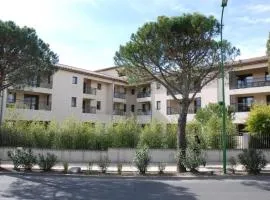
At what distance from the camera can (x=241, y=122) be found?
39.2 m

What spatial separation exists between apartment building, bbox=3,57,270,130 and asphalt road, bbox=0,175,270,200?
63.3 feet

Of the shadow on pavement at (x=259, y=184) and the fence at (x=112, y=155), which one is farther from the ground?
the fence at (x=112, y=155)

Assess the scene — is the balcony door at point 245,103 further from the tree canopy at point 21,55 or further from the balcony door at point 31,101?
the tree canopy at point 21,55

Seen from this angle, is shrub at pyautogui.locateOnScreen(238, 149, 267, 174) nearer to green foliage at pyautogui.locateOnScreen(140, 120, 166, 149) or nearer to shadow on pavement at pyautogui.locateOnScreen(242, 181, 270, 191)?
shadow on pavement at pyautogui.locateOnScreen(242, 181, 270, 191)

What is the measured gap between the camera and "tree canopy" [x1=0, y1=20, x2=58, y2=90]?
57.3 feet

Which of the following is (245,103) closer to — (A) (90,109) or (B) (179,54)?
(A) (90,109)

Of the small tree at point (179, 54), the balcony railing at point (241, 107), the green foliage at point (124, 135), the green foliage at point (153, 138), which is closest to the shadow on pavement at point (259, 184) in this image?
the small tree at point (179, 54)

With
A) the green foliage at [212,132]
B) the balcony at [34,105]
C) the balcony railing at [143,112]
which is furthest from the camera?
the balcony railing at [143,112]

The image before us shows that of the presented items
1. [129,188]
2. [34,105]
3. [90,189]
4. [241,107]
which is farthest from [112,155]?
[241,107]

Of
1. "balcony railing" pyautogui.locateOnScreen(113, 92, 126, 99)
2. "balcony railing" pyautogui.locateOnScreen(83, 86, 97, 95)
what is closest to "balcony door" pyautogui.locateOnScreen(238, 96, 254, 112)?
"balcony railing" pyautogui.locateOnScreen(113, 92, 126, 99)

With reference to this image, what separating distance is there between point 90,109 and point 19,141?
22678 millimetres

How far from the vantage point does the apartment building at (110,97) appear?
38.8 m

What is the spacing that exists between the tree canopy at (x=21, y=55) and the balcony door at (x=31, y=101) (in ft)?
→ 72.1

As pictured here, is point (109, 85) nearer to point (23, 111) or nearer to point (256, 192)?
point (23, 111)
